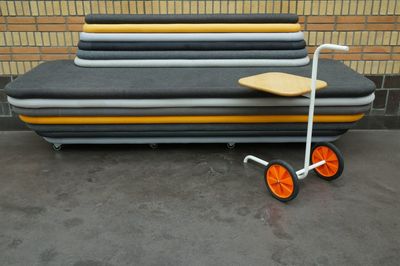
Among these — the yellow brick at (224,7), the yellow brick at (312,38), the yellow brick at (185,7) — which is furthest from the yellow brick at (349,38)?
the yellow brick at (185,7)

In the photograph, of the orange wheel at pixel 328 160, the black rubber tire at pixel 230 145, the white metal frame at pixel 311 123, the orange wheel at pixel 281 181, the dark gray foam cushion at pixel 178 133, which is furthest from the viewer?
the black rubber tire at pixel 230 145

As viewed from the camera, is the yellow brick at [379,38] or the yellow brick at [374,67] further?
the yellow brick at [374,67]

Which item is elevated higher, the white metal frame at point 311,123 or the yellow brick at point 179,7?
the yellow brick at point 179,7

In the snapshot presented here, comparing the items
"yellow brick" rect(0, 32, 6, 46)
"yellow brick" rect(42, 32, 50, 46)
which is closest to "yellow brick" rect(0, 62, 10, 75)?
"yellow brick" rect(0, 32, 6, 46)

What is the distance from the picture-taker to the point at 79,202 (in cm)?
318

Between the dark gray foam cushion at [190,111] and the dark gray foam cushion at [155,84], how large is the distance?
0.11 m

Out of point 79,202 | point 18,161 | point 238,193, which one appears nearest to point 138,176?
point 79,202

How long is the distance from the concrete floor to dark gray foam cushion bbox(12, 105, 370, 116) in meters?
0.46

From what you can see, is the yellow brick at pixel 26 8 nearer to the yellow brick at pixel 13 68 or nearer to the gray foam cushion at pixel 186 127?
the yellow brick at pixel 13 68

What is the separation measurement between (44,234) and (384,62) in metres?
3.81

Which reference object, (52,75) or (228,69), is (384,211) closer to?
(228,69)

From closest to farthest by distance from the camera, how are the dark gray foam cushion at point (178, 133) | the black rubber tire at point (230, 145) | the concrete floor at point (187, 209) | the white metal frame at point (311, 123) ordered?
the concrete floor at point (187, 209)
the white metal frame at point (311, 123)
the dark gray foam cushion at point (178, 133)
the black rubber tire at point (230, 145)

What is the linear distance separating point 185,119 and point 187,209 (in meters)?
0.93

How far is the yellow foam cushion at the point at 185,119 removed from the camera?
3709 millimetres
